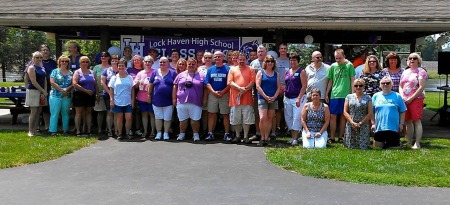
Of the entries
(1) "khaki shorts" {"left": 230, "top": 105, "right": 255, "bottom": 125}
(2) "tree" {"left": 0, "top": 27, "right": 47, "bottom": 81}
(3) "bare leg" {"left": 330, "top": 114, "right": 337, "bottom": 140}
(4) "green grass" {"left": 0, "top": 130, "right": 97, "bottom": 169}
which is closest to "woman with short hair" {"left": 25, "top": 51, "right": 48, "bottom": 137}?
(4) "green grass" {"left": 0, "top": 130, "right": 97, "bottom": 169}

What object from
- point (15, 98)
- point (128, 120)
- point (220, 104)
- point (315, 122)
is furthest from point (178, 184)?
point (15, 98)

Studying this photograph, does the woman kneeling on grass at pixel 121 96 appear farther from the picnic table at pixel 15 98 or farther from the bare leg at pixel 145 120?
the picnic table at pixel 15 98

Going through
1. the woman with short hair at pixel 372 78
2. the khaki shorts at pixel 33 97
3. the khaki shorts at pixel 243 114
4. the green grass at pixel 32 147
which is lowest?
the green grass at pixel 32 147

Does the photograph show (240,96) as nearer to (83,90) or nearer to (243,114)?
(243,114)

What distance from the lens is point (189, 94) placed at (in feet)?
31.8

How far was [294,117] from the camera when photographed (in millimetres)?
9391

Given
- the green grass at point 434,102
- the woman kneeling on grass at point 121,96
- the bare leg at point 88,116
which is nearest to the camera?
the woman kneeling on grass at point 121,96

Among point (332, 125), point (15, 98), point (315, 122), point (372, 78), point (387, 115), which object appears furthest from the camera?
point (15, 98)

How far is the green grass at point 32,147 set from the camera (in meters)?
7.67

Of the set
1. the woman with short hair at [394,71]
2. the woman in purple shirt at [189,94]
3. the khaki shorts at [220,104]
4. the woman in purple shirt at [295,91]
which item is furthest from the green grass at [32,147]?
the woman with short hair at [394,71]

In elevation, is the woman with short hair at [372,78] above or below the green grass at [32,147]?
above

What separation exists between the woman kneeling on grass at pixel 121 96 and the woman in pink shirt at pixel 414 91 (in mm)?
5258

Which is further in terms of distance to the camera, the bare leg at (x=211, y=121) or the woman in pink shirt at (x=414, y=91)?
the bare leg at (x=211, y=121)

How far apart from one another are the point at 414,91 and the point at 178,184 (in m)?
5.11
